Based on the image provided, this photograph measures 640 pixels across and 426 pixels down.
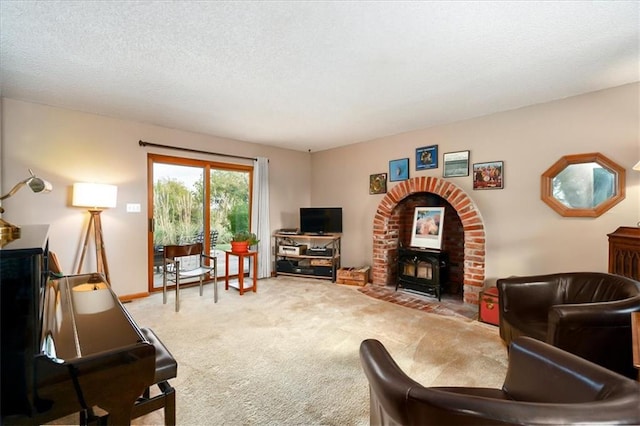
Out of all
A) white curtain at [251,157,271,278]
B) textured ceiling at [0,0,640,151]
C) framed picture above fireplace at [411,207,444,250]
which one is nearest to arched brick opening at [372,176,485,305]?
framed picture above fireplace at [411,207,444,250]

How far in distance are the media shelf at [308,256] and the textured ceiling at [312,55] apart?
7.64ft

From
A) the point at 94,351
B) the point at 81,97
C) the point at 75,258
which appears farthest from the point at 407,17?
the point at 75,258

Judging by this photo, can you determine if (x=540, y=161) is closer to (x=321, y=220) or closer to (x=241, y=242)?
(x=321, y=220)

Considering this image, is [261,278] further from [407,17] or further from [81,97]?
[407,17]

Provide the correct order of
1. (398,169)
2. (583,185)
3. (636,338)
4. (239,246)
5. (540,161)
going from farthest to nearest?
(398,169), (239,246), (540,161), (583,185), (636,338)

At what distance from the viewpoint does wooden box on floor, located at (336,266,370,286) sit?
441 centimetres

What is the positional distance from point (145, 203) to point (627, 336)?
481 cm

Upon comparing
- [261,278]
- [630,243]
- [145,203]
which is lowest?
[261,278]

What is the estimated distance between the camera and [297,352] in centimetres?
233

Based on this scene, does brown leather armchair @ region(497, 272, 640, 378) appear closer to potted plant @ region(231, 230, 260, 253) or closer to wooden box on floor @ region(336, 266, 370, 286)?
wooden box on floor @ region(336, 266, 370, 286)

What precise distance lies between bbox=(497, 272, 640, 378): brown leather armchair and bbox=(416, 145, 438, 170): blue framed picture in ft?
6.73

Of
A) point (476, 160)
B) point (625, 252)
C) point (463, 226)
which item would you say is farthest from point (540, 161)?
point (625, 252)

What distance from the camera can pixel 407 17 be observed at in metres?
1.68

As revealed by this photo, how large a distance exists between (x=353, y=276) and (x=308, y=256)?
87cm
